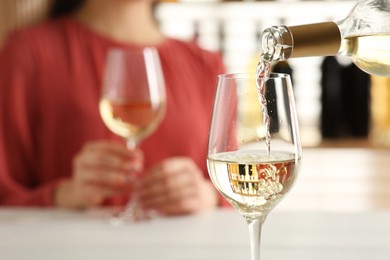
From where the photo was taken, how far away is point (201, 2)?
2.57m

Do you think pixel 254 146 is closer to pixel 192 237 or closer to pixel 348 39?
pixel 348 39

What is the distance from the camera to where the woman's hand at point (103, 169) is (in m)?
1.23

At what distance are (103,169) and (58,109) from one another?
0.42m

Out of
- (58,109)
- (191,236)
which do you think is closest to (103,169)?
(191,236)

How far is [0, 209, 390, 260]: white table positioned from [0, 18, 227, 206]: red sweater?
354mm

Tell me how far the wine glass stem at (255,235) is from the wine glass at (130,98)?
0.47 meters

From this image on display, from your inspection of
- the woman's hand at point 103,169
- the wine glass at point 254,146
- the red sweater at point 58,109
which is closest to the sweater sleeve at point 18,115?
the red sweater at point 58,109

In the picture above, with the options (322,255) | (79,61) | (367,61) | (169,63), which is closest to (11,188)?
(79,61)

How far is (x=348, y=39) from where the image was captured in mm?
797

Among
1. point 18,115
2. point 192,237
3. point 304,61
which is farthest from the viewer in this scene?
point 304,61

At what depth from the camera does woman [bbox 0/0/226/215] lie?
157cm

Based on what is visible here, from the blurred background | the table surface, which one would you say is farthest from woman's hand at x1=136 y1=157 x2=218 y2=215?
the blurred background

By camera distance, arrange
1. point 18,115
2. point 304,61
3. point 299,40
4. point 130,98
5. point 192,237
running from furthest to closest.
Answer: point 304,61
point 18,115
point 130,98
point 192,237
point 299,40

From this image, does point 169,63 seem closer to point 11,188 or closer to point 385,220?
point 11,188
